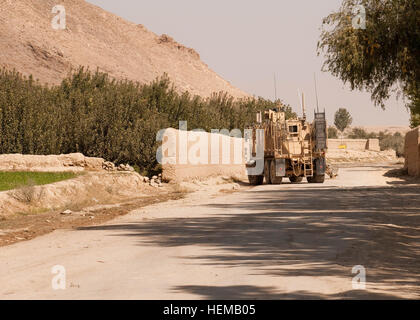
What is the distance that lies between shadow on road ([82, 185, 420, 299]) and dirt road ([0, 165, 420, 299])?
2cm

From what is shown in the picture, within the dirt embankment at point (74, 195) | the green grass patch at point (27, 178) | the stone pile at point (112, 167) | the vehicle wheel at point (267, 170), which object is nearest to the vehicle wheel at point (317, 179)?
the vehicle wheel at point (267, 170)

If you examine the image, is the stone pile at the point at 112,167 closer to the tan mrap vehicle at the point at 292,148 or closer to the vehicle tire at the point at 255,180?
the vehicle tire at the point at 255,180

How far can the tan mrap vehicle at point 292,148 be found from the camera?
108ft

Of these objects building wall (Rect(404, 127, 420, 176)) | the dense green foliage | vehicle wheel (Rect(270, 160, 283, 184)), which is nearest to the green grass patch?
the dense green foliage

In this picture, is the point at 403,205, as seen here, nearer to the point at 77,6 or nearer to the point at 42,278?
the point at 42,278

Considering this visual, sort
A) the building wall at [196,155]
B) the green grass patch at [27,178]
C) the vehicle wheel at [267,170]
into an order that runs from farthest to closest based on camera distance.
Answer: the vehicle wheel at [267,170]
the building wall at [196,155]
the green grass patch at [27,178]

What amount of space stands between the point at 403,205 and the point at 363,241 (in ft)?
26.0

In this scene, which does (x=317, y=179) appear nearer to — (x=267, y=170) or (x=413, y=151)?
(x=267, y=170)

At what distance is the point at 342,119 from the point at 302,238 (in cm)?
16376

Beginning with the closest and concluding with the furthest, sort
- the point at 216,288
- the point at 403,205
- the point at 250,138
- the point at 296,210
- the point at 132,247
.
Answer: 1. the point at 216,288
2. the point at 132,247
3. the point at 296,210
4. the point at 403,205
5. the point at 250,138

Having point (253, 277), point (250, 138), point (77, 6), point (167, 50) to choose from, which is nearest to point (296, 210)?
point (253, 277)

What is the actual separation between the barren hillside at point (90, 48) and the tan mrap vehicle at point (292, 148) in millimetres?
51830

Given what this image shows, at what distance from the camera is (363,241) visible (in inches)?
443

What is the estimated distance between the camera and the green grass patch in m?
21.5
